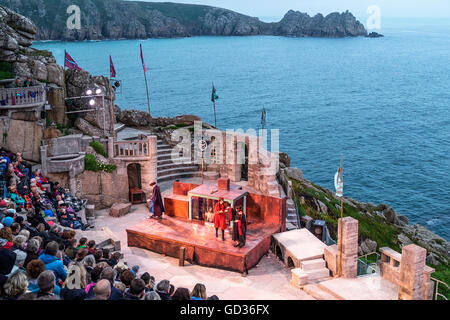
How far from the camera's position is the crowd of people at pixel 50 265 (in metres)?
9.42

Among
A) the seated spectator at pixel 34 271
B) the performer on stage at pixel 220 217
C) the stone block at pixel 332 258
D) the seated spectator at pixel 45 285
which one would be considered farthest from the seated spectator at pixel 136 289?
the stone block at pixel 332 258

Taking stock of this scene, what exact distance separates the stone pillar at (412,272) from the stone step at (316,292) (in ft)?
7.64

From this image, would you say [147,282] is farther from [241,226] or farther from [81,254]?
[241,226]

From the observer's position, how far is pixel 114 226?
23266 mm

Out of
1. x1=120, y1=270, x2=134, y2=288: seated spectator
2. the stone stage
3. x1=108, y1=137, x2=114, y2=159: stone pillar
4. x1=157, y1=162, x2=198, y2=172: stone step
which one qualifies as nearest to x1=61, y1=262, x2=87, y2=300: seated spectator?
x1=120, y1=270, x2=134, y2=288: seated spectator

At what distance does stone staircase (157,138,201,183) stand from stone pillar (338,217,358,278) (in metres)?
14.0

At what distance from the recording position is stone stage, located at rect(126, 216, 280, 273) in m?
18.2

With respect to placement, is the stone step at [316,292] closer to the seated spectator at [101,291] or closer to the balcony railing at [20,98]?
the seated spectator at [101,291]

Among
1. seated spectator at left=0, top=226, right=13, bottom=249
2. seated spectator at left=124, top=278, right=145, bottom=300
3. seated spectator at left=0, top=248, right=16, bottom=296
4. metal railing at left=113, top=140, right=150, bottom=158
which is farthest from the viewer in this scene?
metal railing at left=113, top=140, right=150, bottom=158

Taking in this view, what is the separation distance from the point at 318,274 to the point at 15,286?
11.2 m

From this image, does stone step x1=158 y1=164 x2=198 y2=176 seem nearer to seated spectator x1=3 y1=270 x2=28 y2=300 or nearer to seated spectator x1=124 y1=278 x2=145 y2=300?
seated spectator x1=124 y1=278 x2=145 y2=300

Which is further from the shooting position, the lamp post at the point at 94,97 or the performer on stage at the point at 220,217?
the lamp post at the point at 94,97

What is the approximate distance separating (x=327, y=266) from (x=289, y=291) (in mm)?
1974
